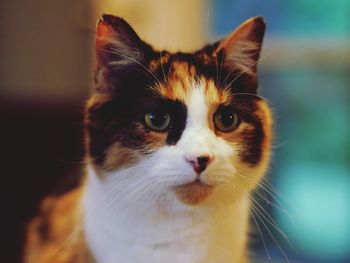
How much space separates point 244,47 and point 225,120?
0.09 metres

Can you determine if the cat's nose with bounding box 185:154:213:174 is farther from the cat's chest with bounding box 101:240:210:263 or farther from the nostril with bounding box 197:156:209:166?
the cat's chest with bounding box 101:240:210:263

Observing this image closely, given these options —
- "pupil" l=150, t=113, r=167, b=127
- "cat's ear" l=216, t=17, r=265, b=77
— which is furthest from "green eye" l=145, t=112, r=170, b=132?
"cat's ear" l=216, t=17, r=265, b=77

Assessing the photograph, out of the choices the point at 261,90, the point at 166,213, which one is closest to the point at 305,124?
the point at 261,90

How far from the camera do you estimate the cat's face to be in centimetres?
61

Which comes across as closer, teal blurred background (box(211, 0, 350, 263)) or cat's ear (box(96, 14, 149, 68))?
cat's ear (box(96, 14, 149, 68))

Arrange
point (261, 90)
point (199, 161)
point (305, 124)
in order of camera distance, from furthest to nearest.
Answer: point (305, 124), point (261, 90), point (199, 161)

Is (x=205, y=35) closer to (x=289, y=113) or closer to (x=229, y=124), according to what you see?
(x=229, y=124)

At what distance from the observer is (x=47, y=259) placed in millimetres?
773

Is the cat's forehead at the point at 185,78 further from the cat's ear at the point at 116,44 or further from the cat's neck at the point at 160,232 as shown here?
the cat's neck at the point at 160,232

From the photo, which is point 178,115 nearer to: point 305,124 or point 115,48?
point 115,48

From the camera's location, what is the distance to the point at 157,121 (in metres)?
0.63

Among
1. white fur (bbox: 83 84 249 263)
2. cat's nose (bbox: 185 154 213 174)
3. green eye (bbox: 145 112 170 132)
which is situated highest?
green eye (bbox: 145 112 170 132)

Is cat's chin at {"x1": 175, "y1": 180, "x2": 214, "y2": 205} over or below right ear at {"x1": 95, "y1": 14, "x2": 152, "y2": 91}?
below

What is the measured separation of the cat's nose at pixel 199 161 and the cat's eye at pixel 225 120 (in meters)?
0.06
